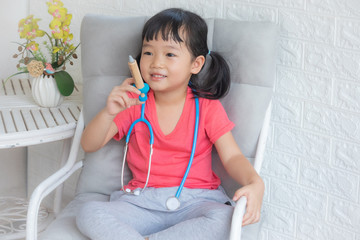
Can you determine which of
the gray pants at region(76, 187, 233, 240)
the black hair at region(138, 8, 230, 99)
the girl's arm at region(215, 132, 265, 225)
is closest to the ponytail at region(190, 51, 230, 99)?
the black hair at region(138, 8, 230, 99)

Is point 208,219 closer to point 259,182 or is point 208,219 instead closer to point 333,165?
point 259,182

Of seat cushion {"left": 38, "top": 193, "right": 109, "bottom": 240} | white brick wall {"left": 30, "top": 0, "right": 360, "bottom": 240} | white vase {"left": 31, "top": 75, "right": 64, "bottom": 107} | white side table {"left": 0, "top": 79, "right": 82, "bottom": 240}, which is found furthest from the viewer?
white vase {"left": 31, "top": 75, "right": 64, "bottom": 107}

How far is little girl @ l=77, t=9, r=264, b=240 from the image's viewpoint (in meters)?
1.41

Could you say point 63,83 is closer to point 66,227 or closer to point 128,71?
point 128,71

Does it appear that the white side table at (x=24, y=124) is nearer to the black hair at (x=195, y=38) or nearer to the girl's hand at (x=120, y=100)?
the girl's hand at (x=120, y=100)

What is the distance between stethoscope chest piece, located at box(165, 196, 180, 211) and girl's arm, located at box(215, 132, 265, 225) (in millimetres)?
163

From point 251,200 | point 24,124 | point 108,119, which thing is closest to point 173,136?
point 108,119

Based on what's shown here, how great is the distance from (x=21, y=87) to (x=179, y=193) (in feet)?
3.02

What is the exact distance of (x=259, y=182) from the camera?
1.42 m

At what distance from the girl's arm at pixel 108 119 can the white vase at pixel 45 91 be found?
1.10ft

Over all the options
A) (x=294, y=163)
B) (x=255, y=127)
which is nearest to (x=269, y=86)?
(x=255, y=127)

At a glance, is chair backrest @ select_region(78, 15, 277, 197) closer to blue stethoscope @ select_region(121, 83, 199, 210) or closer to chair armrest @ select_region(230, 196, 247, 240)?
blue stethoscope @ select_region(121, 83, 199, 210)

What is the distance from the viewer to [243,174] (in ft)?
4.80

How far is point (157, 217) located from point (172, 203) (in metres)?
0.06
